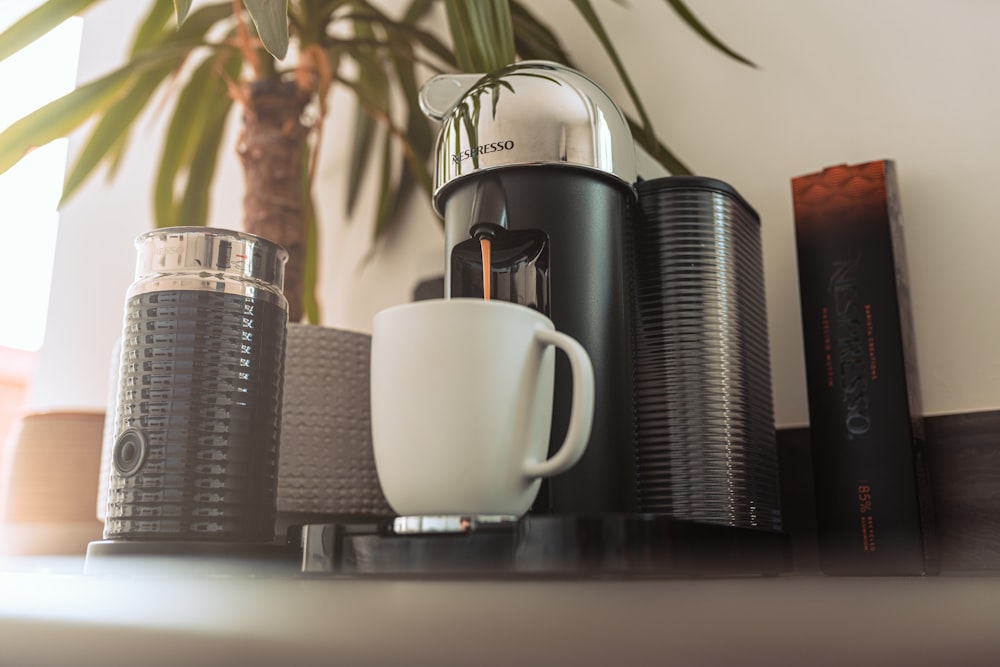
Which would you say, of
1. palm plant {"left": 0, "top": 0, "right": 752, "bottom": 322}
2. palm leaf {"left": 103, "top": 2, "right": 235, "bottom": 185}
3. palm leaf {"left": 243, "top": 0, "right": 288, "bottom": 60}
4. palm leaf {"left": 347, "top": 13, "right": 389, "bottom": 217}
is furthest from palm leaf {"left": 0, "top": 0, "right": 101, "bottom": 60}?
palm leaf {"left": 347, "top": 13, "right": 389, "bottom": 217}

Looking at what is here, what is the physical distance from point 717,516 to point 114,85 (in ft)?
2.36

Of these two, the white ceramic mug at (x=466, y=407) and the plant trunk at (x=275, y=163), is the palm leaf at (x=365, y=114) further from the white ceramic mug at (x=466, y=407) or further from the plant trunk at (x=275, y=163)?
the white ceramic mug at (x=466, y=407)

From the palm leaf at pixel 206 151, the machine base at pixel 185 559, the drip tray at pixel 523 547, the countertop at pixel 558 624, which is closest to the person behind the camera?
the countertop at pixel 558 624

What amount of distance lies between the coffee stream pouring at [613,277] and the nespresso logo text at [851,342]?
88 mm

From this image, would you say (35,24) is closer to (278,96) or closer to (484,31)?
(278,96)

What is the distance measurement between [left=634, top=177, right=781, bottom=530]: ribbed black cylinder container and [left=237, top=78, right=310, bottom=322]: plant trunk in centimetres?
43

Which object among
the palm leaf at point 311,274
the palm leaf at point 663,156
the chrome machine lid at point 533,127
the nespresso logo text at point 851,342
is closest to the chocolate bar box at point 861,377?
the nespresso logo text at point 851,342

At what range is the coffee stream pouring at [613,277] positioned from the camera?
1.76ft

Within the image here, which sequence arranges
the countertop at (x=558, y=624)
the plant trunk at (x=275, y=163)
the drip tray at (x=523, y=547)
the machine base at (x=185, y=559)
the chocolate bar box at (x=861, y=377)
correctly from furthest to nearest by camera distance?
the plant trunk at (x=275, y=163) < the chocolate bar box at (x=861, y=377) < the machine base at (x=185, y=559) < the drip tray at (x=523, y=547) < the countertop at (x=558, y=624)

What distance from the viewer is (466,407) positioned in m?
0.45

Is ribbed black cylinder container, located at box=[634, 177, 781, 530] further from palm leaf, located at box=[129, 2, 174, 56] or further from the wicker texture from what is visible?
palm leaf, located at box=[129, 2, 174, 56]

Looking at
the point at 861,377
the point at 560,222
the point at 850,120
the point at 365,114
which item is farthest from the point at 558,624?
the point at 365,114

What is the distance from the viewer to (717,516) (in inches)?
22.2

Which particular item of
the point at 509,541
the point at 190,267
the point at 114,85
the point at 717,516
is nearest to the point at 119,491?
the point at 190,267
